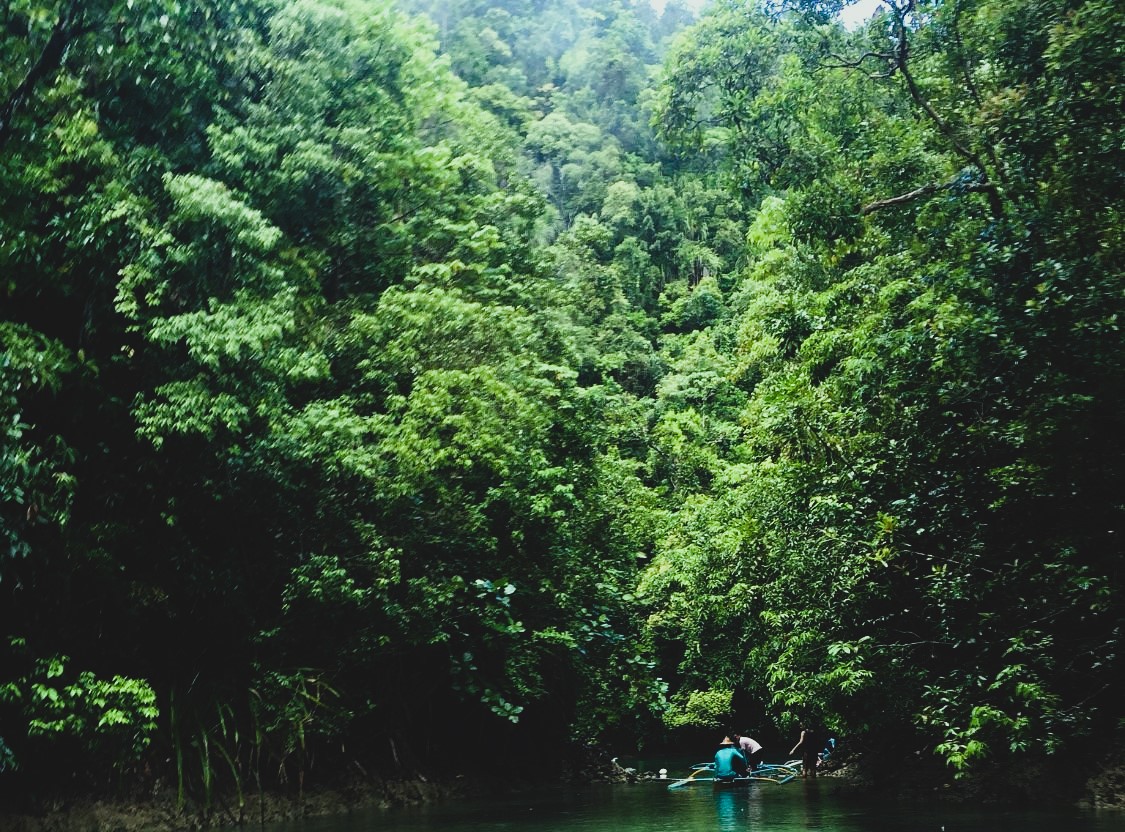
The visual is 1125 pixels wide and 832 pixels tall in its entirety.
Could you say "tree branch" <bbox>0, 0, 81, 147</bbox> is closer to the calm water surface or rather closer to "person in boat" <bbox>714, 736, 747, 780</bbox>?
the calm water surface

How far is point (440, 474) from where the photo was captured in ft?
44.8

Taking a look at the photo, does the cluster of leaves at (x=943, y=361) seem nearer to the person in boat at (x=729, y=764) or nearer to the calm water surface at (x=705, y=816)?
the calm water surface at (x=705, y=816)

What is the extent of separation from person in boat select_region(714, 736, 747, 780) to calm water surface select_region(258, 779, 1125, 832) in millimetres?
722

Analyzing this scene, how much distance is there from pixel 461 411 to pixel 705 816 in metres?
6.04

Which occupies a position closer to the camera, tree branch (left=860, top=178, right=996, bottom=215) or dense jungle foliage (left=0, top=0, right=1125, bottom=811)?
dense jungle foliage (left=0, top=0, right=1125, bottom=811)

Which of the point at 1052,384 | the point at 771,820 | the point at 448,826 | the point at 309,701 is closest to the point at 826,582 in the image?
the point at 771,820

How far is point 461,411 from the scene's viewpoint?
13516 millimetres

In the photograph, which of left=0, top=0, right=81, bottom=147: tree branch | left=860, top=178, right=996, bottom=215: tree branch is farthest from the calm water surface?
left=0, top=0, right=81, bottom=147: tree branch

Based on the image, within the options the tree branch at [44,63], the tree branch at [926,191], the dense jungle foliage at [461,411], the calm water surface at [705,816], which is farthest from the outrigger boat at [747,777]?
the tree branch at [44,63]

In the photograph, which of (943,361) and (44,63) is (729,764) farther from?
(44,63)

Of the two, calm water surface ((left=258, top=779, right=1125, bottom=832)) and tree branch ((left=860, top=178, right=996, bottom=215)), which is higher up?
tree branch ((left=860, top=178, right=996, bottom=215))

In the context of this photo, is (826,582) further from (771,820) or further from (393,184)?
(393,184)

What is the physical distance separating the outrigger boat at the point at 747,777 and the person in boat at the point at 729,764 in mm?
67

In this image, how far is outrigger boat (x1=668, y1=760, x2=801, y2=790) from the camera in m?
17.1
